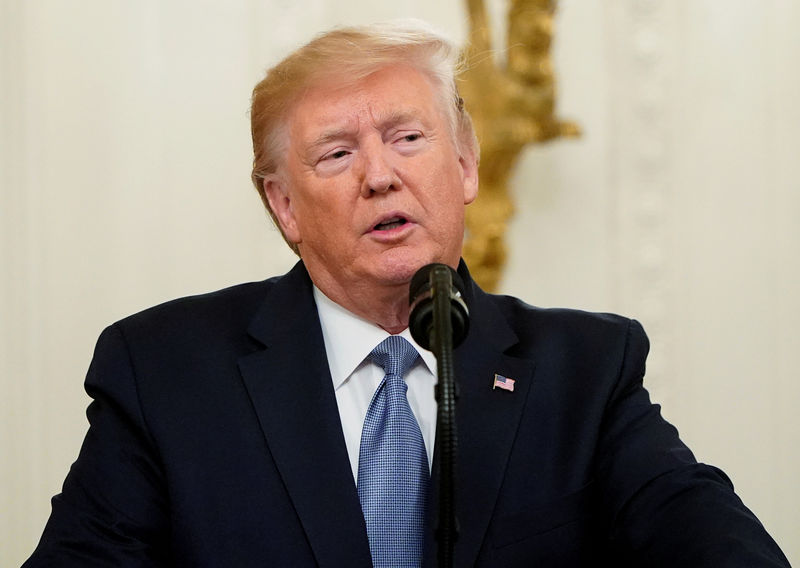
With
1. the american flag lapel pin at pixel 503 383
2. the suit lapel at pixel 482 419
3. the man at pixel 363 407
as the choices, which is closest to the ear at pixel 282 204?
the man at pixel 363 407

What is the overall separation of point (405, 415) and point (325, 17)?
1452 mm

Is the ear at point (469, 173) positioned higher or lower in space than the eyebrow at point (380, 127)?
lower

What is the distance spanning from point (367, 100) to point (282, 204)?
1.13ft

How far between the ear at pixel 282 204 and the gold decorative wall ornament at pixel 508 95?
2.74ft

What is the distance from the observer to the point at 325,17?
3.37 meters

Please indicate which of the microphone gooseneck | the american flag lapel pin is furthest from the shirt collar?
the microphone gooseneck

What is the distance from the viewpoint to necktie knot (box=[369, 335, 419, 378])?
239 cm

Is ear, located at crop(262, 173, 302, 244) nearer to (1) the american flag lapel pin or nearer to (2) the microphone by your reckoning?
(1) the american flag lapel pin

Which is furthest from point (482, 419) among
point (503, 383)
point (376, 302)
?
point (376, 302)

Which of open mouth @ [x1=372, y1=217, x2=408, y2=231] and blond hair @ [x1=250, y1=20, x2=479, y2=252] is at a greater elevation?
blond hair @ [x1=250, y1=20, x2=479, y2=252]

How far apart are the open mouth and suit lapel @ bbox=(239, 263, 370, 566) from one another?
26 cm

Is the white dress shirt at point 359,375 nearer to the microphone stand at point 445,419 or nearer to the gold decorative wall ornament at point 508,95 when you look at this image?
the microphone stand at point 445,419

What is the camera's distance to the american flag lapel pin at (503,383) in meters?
2.39

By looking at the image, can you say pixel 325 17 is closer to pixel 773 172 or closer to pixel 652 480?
pixel 773 172
